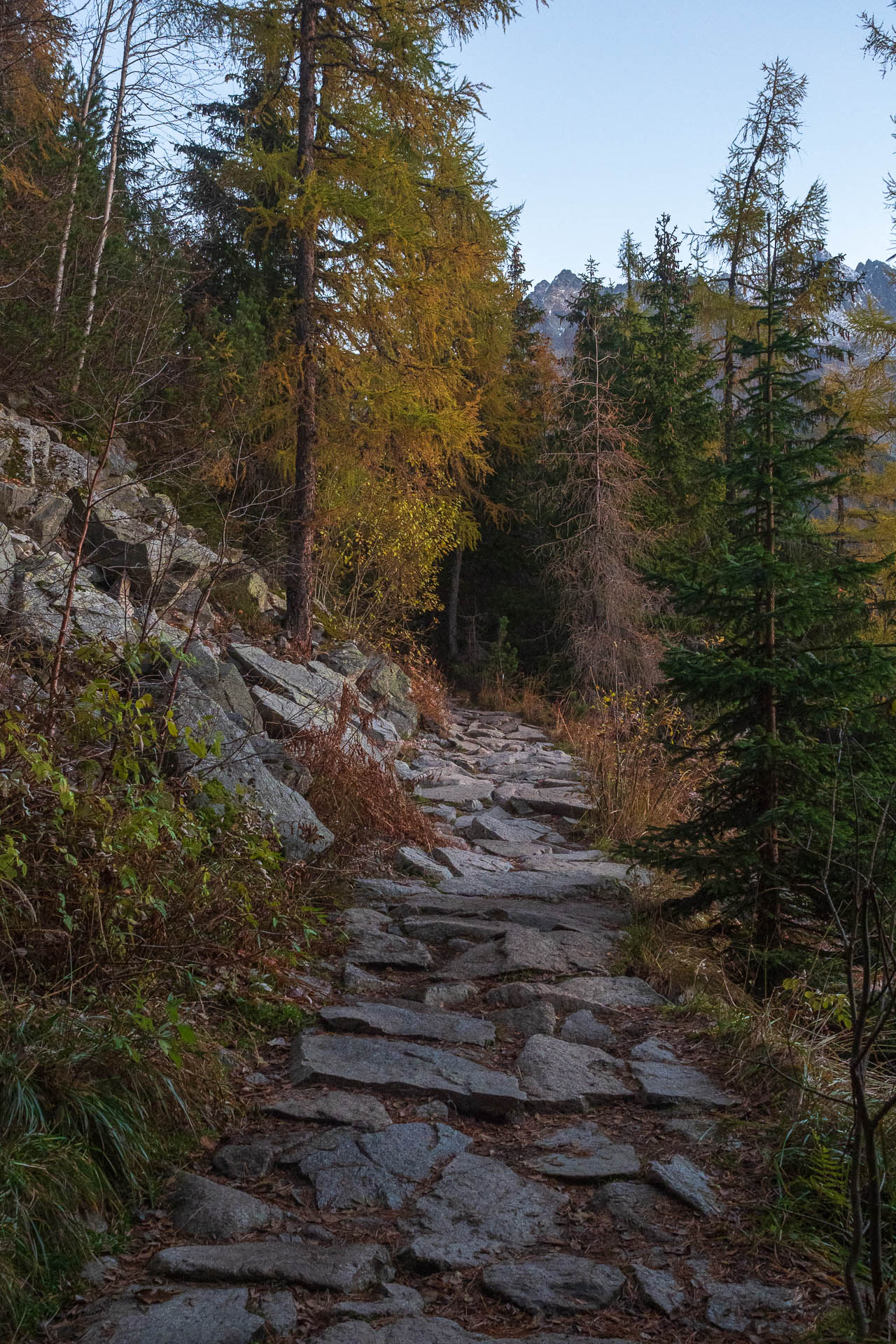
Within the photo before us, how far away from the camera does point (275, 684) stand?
8055 mm

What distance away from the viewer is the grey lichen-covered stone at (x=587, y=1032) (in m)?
3.97

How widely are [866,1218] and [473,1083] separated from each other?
4.38ft

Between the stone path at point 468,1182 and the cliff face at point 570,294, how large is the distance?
11.6m

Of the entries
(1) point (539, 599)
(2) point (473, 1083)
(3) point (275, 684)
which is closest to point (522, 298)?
(1) point (539, 599)

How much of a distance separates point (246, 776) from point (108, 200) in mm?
7385

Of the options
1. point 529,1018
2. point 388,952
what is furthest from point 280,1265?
point 388,952

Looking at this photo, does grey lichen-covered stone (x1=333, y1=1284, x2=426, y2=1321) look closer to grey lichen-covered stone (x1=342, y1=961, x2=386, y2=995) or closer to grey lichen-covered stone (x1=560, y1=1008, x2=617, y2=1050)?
grey lichen-covered stone (x1=560, y1=1008, x2=617, y2=1050)

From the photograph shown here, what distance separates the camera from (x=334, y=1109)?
10.4 ft

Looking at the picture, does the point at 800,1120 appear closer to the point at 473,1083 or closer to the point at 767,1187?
the point at 767,1187

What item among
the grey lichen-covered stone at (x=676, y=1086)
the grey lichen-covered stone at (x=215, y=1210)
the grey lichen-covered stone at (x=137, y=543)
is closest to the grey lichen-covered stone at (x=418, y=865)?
the grey lichen-covered stone at (x=676, y=1086)

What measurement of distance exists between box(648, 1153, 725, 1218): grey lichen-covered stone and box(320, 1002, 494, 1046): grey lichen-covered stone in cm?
108

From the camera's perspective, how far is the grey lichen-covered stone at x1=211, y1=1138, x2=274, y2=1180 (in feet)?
9.15

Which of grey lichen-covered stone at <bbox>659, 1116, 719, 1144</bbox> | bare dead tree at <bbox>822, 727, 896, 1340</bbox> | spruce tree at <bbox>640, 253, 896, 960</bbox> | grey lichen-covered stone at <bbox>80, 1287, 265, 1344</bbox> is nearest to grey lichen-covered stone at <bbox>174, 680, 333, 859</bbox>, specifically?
spruce tree at <bbox>640, 253, 896, 960</bbox>

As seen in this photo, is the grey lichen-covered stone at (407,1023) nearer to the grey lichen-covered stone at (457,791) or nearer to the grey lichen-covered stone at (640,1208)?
the grey lichen-covered stone at (640,1208)
